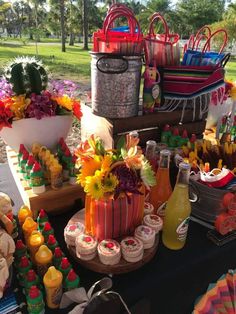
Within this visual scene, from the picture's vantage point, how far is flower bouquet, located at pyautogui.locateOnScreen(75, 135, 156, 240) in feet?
2.18

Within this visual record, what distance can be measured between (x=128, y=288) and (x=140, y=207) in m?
0.21

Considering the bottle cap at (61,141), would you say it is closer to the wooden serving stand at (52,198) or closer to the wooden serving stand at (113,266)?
the wooden serving stand at (52,198)

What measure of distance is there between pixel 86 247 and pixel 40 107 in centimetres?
49

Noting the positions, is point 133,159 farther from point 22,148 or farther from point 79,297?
point 22,148

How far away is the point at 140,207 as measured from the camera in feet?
2.58

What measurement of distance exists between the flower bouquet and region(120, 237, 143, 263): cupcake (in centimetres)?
5

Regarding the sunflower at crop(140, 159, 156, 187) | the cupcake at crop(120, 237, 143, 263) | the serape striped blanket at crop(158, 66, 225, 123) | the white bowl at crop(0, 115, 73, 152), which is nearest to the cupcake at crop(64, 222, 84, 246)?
the cupcake at crop(120, 237, 143, 263)

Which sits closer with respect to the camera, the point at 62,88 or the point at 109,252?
the point at 109,252

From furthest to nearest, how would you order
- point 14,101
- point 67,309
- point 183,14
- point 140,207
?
point 183,14
point 14,101
point 140,207
point 67,309

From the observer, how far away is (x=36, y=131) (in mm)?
990

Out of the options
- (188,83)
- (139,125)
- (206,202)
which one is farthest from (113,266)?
(188,83)

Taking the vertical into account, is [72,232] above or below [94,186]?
below

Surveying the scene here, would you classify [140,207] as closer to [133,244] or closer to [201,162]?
[133,244]

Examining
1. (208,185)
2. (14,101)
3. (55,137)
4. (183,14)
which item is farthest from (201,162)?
(183,14)
